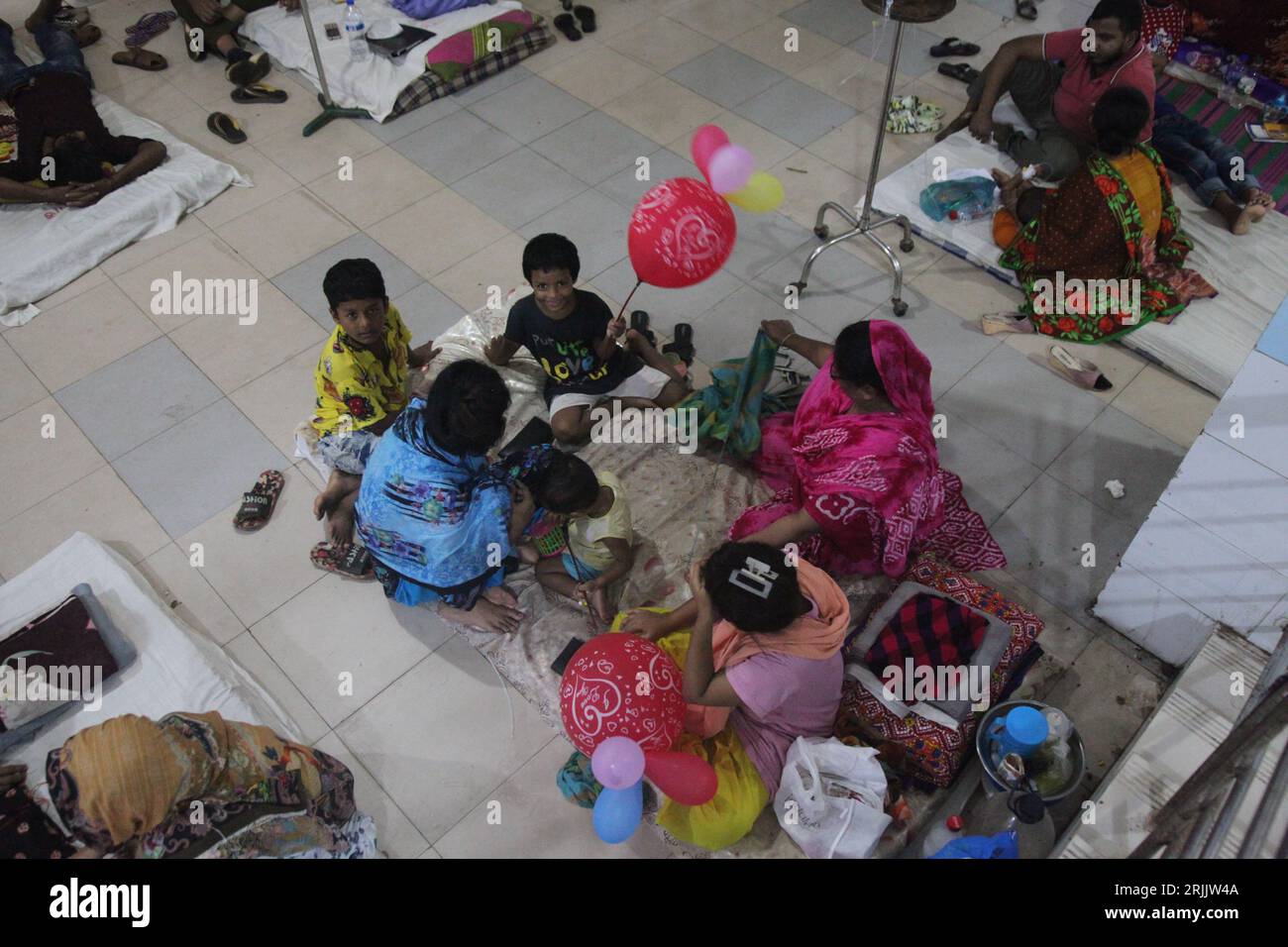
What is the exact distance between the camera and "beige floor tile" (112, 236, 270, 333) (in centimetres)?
420

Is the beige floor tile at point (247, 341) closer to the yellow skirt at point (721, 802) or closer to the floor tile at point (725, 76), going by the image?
the yellow skirt at point (721, 802)

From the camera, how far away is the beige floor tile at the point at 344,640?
2965 millimetres

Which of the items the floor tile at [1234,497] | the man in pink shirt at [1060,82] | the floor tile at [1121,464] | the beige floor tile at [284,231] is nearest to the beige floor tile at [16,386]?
the beige floor tile at [284,231]

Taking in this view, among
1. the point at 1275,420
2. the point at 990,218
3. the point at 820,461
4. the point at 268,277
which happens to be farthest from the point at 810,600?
the point at 268,277

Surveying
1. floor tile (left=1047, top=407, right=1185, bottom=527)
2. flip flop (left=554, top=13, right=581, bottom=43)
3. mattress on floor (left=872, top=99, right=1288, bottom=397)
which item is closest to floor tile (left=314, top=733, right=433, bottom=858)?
floor tile (left=1047, top=407, right=1185, bottom=527)

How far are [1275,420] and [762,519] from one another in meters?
1.41

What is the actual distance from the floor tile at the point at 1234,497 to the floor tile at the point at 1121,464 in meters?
0.75

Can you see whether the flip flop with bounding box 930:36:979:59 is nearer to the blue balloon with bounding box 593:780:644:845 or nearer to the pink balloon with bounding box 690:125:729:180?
the pink balloon with bounding box 690:125:729:180

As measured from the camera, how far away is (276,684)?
2.97 metres

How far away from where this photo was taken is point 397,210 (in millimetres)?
4555

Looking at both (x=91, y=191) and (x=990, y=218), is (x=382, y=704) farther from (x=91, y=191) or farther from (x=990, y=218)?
(x=990, y=218)

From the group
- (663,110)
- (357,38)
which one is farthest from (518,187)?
(357,38)

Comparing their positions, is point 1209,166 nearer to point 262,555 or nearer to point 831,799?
point 831,799

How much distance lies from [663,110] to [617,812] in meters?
3.99
